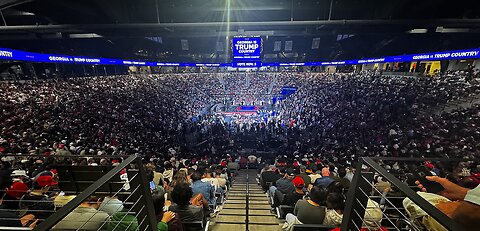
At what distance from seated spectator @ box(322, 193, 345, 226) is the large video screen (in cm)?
1132

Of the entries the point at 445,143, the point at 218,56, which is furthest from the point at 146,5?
the point at 218,56

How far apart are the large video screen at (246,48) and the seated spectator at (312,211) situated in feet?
36.3

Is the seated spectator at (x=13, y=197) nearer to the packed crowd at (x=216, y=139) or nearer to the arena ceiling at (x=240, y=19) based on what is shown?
the packed crowd at (x=216, y=139)

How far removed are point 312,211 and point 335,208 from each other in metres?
0.32

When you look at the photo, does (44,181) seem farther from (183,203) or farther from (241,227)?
(241,227)

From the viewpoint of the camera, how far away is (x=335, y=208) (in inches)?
115

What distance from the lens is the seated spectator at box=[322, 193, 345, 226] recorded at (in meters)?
2.86

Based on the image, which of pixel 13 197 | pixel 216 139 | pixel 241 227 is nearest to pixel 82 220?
pixel 241 227

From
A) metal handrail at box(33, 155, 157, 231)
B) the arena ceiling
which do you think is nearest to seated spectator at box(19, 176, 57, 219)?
metal handrail at box(33, 155, 157, 231)

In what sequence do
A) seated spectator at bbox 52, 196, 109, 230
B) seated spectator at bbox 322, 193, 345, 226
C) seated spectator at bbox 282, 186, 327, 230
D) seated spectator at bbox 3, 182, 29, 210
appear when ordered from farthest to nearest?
seated spectator at bbox 3, 182, 29, 210, seated spectator at bbox 282, 186, 327, 230, seated spectator at bbox 322, 193, 345, 226, seated spectator at bbox 52, 196, 109, 230

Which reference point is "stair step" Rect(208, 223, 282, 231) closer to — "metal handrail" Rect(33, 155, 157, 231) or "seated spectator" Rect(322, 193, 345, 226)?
"seated spectator" Rect(322, 193, 345, 226)

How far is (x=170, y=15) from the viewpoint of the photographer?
959 cm

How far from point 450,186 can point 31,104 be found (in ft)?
56.7

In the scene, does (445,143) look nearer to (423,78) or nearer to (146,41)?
(423,78)
